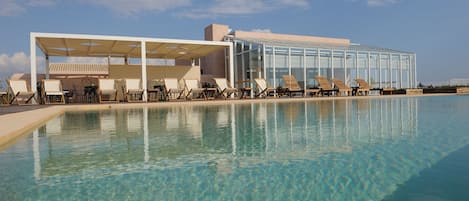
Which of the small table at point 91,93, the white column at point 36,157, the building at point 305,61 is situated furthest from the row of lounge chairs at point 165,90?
the white column at point 36,157

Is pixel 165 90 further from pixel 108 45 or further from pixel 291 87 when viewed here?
pixel 291 87

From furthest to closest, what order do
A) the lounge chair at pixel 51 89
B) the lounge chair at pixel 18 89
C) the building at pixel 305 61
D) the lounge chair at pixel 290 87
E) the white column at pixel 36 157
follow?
1. the building at pixel 305 61
2. the lounge chair at pixel 290 87
3. the lounge chair at pixel 51 89
4. the lounge chair at pixel 18 89
5. the white column at pixel 36 157

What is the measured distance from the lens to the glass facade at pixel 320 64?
54.4 ft

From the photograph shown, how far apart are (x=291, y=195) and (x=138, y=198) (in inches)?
32.8

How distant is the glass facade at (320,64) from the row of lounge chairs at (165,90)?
115 cm

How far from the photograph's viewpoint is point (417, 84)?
2081 centimetres

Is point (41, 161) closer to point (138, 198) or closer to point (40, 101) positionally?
→ point (138, 198)

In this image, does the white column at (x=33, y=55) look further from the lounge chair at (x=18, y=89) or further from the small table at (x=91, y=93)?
the small table at (x=91, y=93)

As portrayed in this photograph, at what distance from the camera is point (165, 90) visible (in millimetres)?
13297

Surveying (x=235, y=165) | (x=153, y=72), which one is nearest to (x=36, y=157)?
(x=235, y=165)

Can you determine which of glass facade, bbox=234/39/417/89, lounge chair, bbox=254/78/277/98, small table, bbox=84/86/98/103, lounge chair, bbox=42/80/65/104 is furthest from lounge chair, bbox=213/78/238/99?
lounge chair, bbox=42/80/65/104

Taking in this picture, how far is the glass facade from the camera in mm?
16578

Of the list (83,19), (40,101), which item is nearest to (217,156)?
(40,101)

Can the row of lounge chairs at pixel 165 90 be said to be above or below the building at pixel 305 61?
below
